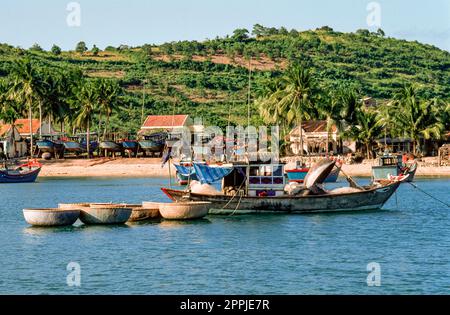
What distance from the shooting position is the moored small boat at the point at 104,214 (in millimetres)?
47625

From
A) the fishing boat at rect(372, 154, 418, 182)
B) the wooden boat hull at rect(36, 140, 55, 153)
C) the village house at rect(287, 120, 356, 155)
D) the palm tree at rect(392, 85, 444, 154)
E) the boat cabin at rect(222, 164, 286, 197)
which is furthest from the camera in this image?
the wooden boat hull at rect(36, 140, 55, 153)

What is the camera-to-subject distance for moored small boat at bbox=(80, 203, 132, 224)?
156 feet

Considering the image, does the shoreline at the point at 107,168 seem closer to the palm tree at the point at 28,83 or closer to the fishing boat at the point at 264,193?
the palm tree at the point at 28,83

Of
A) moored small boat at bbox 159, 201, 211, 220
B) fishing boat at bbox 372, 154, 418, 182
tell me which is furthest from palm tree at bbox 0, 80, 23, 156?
moored small boat at bbox 159, 201, 211, 220

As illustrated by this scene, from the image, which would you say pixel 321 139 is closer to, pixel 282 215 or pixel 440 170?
pixel 440 170

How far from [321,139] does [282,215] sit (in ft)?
203

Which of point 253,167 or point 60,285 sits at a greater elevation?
point 253,167

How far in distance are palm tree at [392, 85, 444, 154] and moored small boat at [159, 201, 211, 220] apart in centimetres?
6023

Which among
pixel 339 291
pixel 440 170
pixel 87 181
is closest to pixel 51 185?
pixel 87 181

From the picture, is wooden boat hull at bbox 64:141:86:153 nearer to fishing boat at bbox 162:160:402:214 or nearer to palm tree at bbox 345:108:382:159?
palm tree at bbox 345:108:382:159

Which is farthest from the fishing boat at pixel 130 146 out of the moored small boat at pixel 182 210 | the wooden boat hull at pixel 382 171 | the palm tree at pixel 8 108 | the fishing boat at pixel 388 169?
the moored small boat at pixel 182 210

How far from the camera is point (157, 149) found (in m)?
119

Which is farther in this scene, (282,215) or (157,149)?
(157,149)

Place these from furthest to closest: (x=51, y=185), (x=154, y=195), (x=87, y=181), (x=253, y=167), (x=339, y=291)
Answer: (x=87, y=181) → (x=51, y=185) → (x=154, y=195) → (x=253, y=167) → (x=339, y=291)
